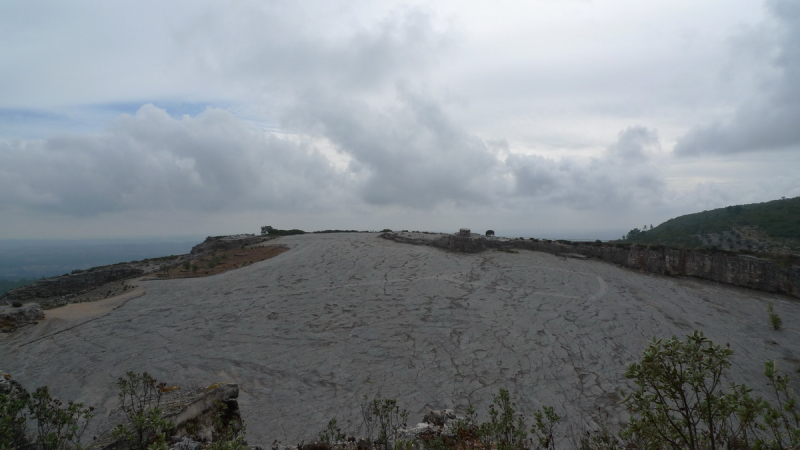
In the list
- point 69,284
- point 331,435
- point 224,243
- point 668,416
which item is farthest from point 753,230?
point 69,284

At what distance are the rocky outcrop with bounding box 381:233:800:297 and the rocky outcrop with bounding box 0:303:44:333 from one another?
16878 millimetres

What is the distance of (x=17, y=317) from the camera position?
44.2 feet

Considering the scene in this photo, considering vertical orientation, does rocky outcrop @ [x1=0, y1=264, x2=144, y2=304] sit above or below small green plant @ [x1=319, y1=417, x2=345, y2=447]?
above

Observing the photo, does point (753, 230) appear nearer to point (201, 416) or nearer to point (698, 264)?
point (698, 264)

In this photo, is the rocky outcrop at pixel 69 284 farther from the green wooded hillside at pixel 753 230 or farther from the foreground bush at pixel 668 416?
the green wooded hillside at pixel 753 230

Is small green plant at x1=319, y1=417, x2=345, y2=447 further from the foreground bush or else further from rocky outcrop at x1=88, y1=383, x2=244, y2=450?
rocky outcrop at x1=88, y1=383, x2=244, y2=450

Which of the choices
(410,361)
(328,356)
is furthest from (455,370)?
(328,356)

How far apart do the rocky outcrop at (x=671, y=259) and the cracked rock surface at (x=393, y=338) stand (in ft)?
2.36

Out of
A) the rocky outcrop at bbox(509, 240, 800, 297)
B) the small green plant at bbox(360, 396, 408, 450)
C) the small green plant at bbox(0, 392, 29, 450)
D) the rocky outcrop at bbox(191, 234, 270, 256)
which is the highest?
the rocky outcrop at bbox(191, 234, 270, 256)

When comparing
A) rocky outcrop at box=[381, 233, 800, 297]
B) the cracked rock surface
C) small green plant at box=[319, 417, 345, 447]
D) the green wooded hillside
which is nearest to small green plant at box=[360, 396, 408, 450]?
small green plant at box=[319, 417, 345, 447]

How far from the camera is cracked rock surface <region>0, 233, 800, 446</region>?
9.54 m

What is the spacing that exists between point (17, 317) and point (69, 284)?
25.2ft

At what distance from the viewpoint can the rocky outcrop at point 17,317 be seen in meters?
13.2

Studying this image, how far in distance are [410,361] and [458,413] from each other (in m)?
2.54
